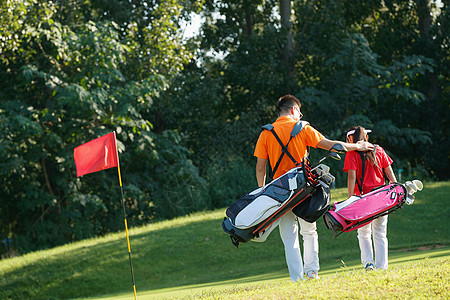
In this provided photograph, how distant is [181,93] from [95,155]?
16661 millimetres

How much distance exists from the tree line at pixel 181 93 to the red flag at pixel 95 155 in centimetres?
938

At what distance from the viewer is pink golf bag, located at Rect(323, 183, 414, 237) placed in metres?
6.75

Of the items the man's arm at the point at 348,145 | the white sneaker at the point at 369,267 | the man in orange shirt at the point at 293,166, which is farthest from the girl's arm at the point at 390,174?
the white sneaker at the point at 369,267

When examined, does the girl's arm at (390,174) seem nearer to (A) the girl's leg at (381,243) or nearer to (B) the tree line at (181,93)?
(A) the girl's leg at (381,243)

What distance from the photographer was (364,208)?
6824 mm

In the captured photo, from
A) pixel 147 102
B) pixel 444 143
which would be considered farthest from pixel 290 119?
pixel 444 143

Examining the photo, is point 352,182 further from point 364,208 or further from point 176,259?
point 176,259

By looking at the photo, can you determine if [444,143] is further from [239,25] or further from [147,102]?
[147,102]

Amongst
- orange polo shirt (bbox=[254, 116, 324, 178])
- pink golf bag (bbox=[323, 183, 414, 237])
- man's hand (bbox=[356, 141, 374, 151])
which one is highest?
orange polo shirt (bbox=[254, 116, 324, 178])

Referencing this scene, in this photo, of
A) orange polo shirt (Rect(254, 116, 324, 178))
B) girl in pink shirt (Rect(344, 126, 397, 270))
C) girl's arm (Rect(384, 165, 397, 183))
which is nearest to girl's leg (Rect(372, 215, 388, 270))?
girl in pink shirt (Rect(344, 126, 397, 270))

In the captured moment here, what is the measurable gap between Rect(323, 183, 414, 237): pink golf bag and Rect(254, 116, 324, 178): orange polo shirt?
72cm

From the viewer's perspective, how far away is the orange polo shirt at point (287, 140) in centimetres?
667

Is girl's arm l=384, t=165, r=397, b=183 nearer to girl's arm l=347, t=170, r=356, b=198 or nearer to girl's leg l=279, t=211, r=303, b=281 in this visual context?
girl's arm l=347, t=170, r=356, b=198

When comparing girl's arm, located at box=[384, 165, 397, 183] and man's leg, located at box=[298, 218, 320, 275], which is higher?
girl's arm, located at box=[384, 165, 397, 183]
